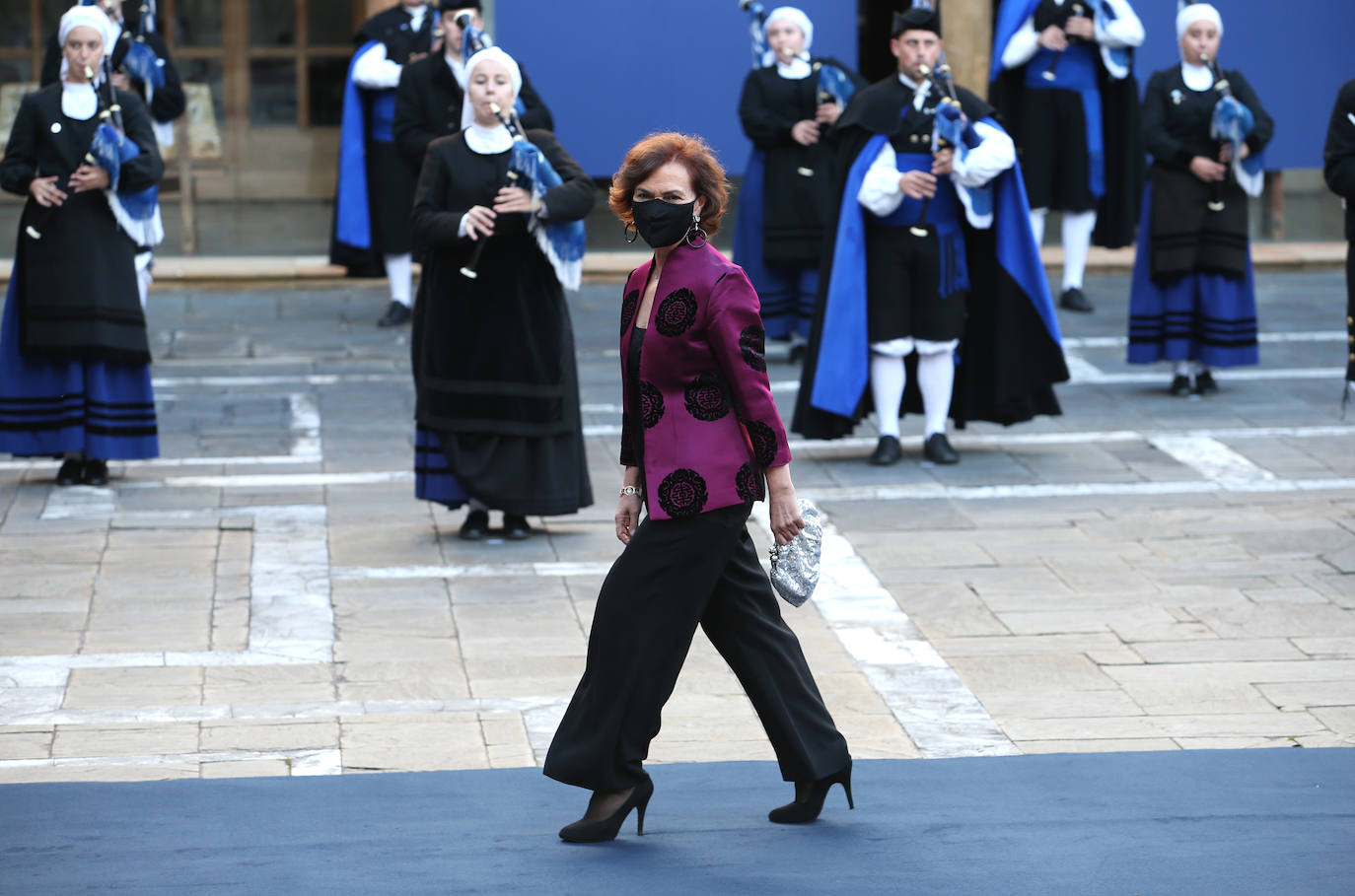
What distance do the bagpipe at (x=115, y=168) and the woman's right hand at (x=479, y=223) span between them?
1.77 m

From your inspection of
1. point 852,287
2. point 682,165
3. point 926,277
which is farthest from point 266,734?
point 926,277

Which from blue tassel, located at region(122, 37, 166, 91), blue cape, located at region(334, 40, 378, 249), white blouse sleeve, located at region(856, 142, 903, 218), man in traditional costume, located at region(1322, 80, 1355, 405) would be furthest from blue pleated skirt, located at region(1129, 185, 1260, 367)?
blue tassel, located at region(122, 37, 166, 91)

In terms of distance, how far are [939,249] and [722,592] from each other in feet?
14.6

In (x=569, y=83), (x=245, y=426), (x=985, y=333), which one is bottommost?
(x=245, y=426)

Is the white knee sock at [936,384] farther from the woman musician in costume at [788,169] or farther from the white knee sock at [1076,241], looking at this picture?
the white knee sock at [1076,241]

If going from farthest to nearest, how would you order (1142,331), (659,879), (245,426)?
(1142,331)
(245,426)
(659,879)

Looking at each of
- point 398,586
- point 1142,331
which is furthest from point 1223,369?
point 398,586

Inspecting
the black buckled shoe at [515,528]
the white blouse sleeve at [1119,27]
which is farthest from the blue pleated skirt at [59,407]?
the white blouse sleeve at [1119,27]

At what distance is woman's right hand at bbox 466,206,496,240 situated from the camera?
6809 millimetres

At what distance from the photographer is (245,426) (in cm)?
953

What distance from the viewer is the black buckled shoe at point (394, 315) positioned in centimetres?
1219

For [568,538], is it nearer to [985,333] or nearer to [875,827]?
[985,333]

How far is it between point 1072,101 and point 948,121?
4.27 metres

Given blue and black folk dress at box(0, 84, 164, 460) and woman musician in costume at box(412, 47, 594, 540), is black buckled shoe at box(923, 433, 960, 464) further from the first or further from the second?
blue and black folk dress at box(0, 84, 164, 460)
